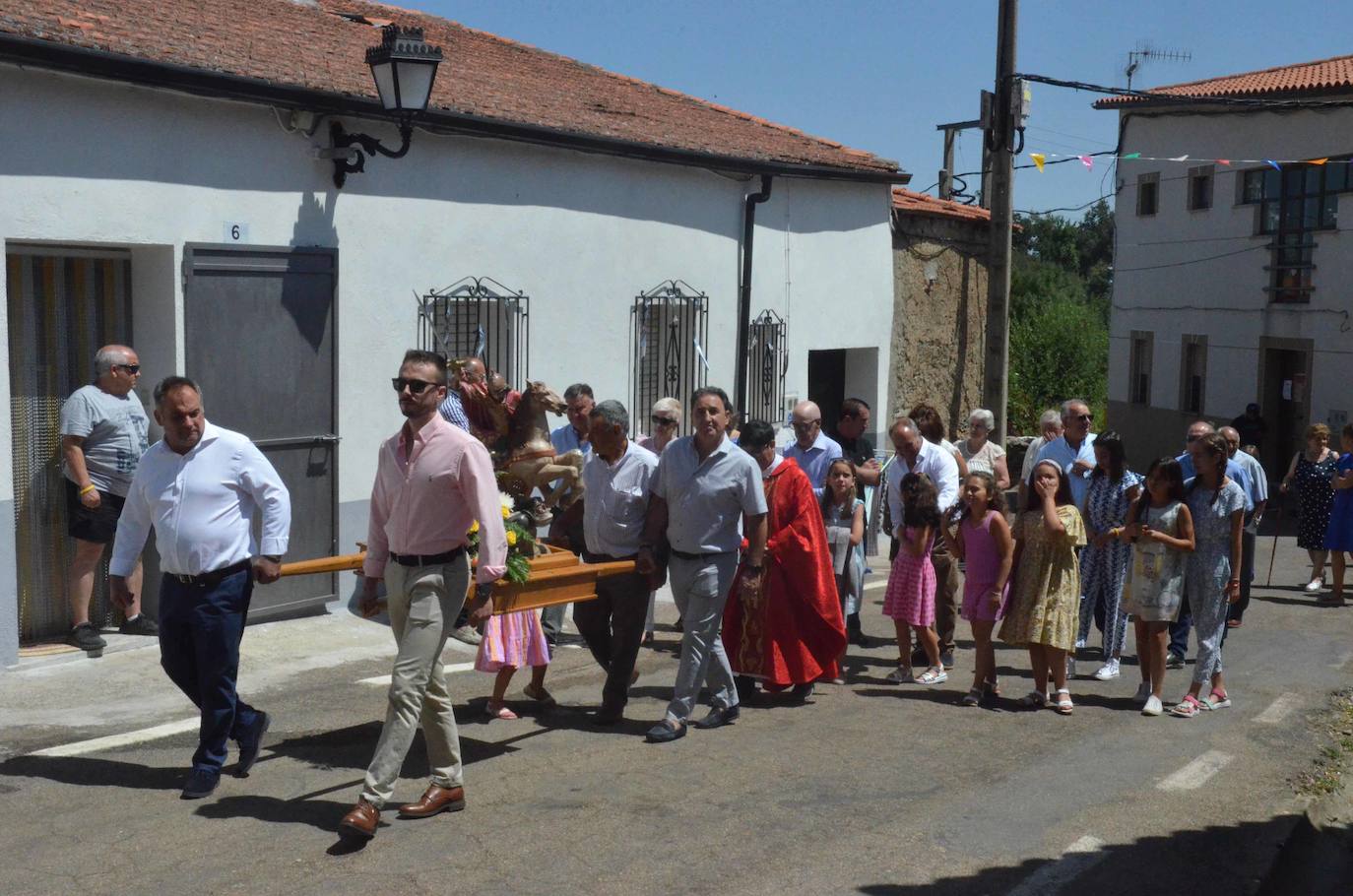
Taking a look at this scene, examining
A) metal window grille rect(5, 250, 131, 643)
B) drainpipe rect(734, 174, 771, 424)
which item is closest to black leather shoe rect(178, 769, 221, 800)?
metal window grille rect(5, 250, 131, 643)

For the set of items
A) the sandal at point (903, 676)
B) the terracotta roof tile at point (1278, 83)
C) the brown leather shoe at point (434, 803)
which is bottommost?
the sandal at point (903, 676)

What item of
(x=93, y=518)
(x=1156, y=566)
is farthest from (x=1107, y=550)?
(x=93, y=518)

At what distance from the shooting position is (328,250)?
10039 millimetres

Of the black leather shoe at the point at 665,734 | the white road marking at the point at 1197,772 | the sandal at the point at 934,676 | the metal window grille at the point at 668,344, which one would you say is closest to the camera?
the white road marking at the point at 1197,772

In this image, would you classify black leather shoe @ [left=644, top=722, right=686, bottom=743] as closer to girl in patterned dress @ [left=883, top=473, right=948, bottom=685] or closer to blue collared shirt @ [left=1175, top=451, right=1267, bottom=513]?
girl in patterned dress @ [left=883, top=473, right=948, bottom=685]

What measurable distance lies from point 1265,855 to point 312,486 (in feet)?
21.2

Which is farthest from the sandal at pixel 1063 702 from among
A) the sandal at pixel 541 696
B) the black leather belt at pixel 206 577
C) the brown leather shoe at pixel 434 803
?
the black leather belt at pixel 206 577

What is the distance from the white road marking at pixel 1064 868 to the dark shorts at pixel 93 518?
18.6 ft

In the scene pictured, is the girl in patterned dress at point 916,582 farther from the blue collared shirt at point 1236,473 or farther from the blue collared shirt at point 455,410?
the blue collared shirt at point 455,410

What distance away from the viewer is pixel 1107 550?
33.6ft

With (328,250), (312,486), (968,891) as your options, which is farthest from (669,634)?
(968,891)

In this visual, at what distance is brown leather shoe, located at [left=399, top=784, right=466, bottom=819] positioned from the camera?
6.02 m

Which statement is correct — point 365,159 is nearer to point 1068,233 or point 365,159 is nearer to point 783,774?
point 783,774

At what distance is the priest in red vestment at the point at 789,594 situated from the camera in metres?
8.42
